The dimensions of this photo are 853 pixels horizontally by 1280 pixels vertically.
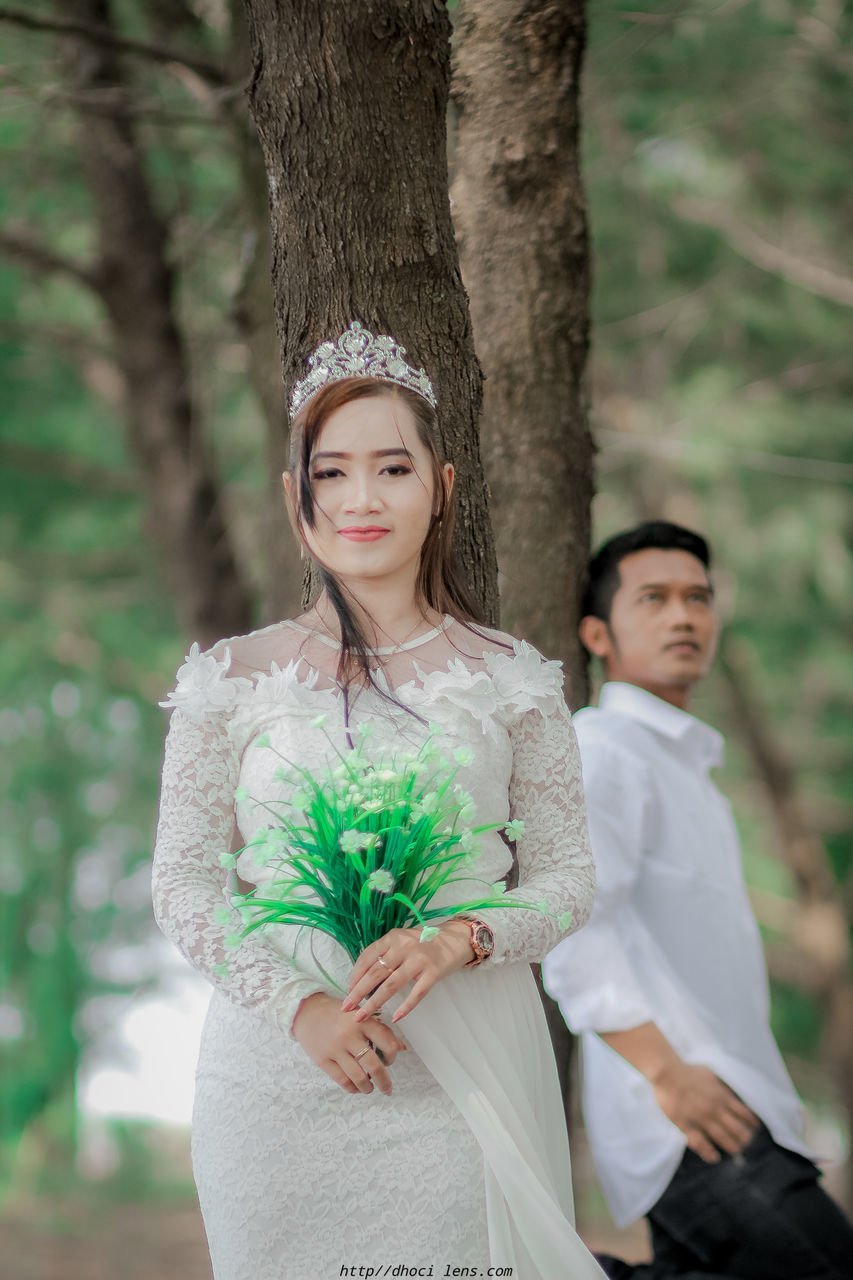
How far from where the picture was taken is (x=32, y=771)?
12742 millimetres

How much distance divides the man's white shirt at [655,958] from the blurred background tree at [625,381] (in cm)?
231

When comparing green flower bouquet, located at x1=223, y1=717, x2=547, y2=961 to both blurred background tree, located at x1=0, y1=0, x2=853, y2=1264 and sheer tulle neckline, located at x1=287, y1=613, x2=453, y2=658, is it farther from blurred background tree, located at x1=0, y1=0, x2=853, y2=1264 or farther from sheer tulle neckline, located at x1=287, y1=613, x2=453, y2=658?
blurred background tree, located at x1=0, y1=0, x2=853, y2=1264

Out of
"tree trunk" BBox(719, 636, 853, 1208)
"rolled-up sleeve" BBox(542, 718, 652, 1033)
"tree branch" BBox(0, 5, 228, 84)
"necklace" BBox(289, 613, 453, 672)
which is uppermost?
"tree branch" BBox(0, 5, 228, 84)

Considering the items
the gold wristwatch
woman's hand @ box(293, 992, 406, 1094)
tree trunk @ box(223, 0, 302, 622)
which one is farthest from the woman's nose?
tree trunk @ box(223, 0, 302, 622)

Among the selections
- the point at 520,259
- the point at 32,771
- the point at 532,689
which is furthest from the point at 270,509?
the point at 32,771

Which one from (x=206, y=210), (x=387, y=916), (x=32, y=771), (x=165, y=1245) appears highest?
(x=206, y=210)

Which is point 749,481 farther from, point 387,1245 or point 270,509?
point 387,1245

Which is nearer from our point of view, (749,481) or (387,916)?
(387,916)

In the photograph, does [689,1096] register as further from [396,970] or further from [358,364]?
[358,364]

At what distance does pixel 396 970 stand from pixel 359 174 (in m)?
1.68

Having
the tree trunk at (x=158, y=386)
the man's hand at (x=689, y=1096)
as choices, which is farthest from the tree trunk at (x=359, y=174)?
the tree trunk at (x=158, y=386)

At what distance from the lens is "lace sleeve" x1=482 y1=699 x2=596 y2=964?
7.59 ft

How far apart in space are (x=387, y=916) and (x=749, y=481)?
7.44 metres

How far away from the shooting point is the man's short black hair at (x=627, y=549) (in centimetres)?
382
